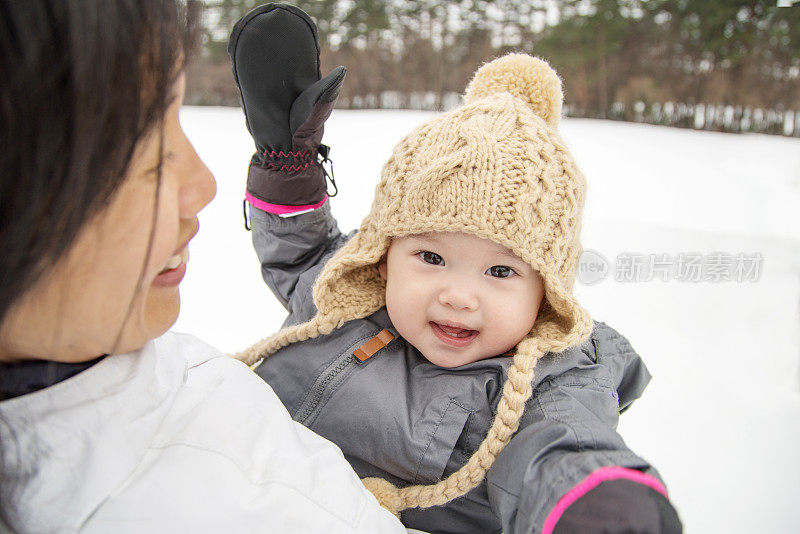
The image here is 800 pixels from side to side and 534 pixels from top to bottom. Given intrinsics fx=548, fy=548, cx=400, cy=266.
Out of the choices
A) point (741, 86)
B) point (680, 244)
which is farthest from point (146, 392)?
point (741, 86)

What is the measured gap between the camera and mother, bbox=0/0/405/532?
36 cm

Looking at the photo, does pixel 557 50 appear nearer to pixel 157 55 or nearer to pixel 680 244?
pixel 680 244

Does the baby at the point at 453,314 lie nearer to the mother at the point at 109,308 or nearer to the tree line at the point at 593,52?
the mother at the point at 109,308

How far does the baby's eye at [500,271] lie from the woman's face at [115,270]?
0.47 meters

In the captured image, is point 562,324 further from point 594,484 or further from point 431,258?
point 594,484

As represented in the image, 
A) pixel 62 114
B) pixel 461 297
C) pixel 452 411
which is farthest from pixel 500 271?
pixel 62 114

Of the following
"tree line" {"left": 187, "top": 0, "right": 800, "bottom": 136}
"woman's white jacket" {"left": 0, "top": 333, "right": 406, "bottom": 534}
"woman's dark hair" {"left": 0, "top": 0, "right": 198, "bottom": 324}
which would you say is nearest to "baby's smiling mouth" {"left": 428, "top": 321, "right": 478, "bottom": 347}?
"woman's white jacket" {"left": 0, "top": 333, "right": 406, "bottom": 534}

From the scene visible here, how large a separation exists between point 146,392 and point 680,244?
2270 millimetres

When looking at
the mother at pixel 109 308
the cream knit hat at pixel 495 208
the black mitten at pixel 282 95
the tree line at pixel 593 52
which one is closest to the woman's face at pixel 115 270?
the mother at pixel 109 308

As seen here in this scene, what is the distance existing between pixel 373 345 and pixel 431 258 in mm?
191

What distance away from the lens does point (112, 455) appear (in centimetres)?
47

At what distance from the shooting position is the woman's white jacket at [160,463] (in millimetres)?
434

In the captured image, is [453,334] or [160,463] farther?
[453,334]

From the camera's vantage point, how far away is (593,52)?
12.2 feet
